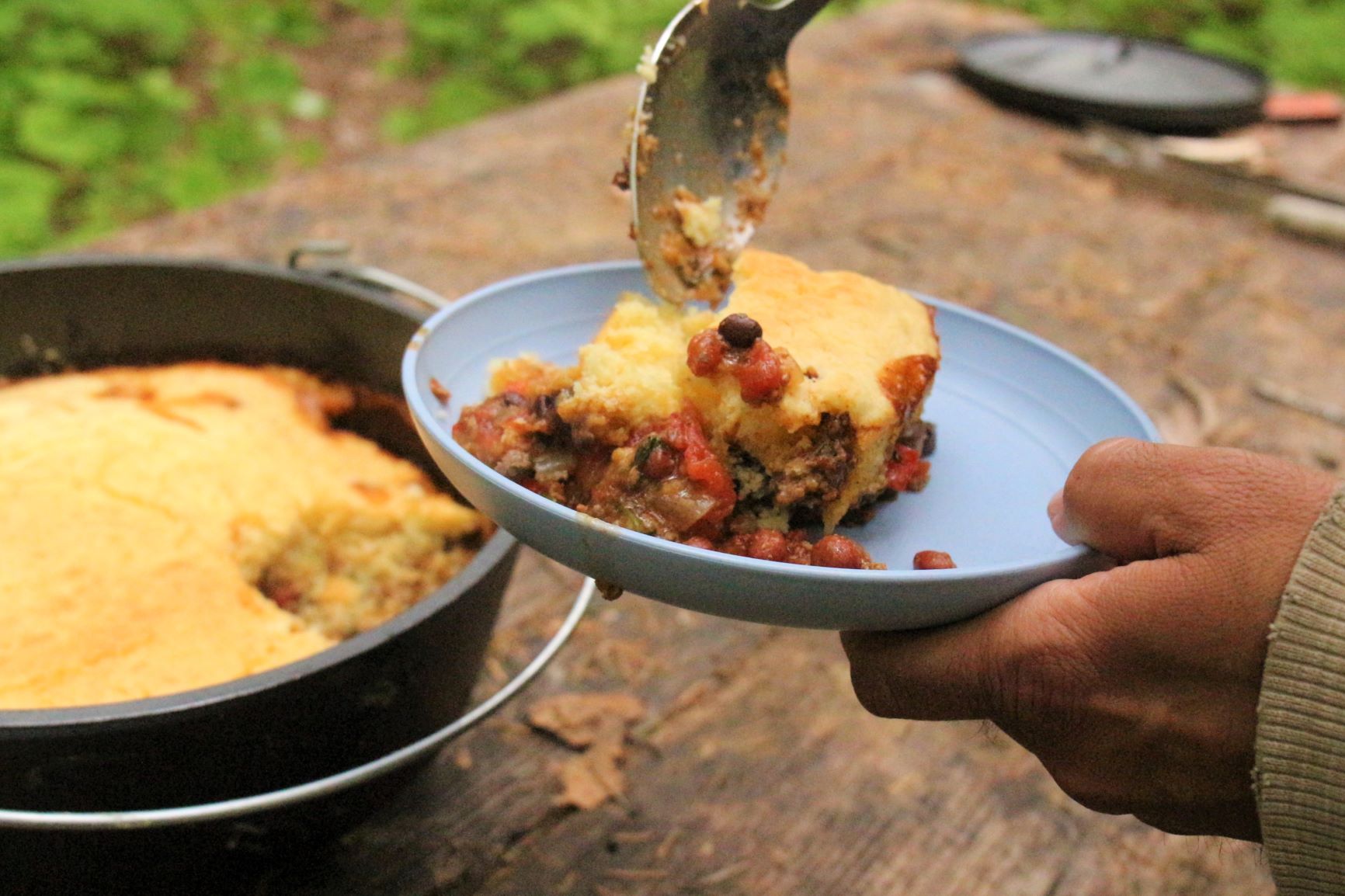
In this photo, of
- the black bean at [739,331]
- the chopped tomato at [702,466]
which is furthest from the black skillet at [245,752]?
the black bean at [739,331]

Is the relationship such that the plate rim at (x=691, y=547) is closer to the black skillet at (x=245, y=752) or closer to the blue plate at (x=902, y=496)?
the blue plate at (x=902, y=496)

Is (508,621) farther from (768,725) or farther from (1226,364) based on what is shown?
(1226,364)

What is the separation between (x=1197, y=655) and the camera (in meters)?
1.22

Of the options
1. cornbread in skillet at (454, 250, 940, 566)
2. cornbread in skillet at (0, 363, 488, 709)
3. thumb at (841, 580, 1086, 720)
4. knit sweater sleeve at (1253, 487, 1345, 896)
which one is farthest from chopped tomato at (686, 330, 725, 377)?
cornbread in skillet at (0, 363, 488, 709)

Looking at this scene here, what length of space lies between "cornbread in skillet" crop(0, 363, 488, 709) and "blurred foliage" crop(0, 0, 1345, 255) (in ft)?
11.3

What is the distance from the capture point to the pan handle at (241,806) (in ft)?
4.78

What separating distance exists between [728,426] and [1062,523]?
45cm

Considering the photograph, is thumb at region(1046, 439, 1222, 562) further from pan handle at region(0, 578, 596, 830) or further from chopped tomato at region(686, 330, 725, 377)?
pan handle at region(0, 578, 596, 830)

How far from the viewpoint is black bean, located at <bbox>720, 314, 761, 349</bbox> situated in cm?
136

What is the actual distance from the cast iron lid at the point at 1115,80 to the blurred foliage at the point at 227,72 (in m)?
2.38

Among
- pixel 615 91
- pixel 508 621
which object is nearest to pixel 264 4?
pixel 615 91

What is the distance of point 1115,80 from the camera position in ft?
17.6

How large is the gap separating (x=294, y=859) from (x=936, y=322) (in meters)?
1.47

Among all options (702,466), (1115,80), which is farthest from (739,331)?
(1115,80)
